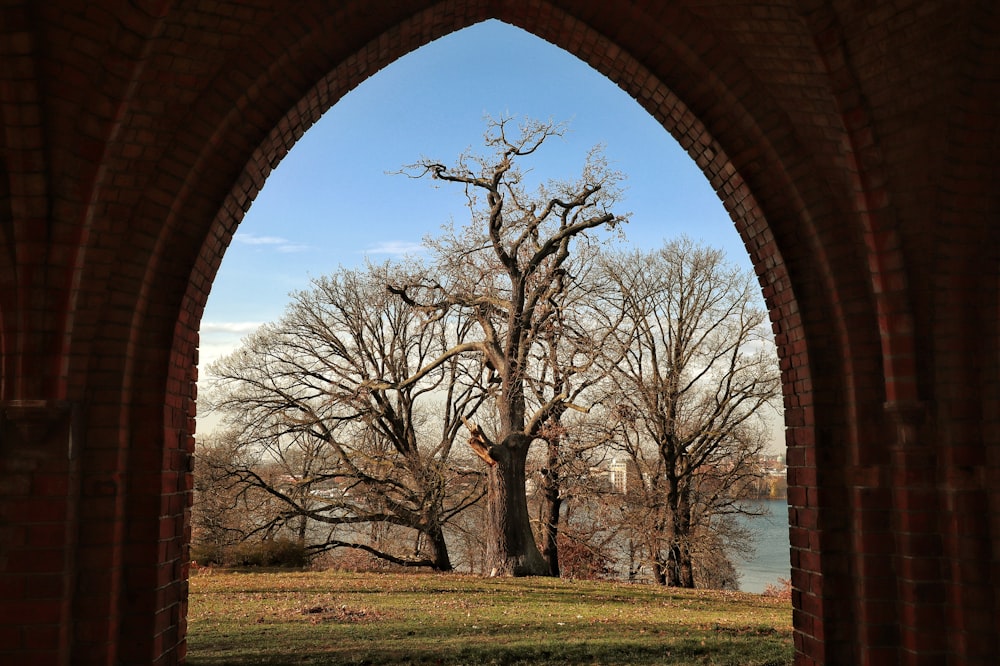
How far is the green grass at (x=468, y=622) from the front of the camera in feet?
21.3

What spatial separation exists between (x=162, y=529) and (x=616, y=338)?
520 inches

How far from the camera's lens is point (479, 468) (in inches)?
734

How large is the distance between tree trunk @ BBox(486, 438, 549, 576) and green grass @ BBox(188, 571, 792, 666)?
116 centimetres

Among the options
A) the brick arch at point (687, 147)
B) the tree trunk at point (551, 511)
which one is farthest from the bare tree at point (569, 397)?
the brick arch at point (687, 147)

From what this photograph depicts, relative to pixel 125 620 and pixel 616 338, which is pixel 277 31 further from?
pixel 616 338

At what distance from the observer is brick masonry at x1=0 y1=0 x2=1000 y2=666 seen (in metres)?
3.61

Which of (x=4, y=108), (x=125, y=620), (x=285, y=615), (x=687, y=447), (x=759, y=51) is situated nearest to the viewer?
(x=4, y=108)

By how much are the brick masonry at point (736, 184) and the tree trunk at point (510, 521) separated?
9.57 metres

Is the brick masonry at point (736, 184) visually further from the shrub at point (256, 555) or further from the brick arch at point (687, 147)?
the shrub at point (256, 555)

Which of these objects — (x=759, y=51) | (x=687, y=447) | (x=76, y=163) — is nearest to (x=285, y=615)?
(x=76, y=163)

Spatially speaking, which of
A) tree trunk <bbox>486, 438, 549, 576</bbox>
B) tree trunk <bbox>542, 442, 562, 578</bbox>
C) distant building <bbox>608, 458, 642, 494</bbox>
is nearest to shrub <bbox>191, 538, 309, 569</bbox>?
tree trunk <bbox>486, 438, 549, 576</bbox>

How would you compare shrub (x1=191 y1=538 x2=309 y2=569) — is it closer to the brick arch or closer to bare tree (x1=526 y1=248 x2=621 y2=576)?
bare tree (x1=526 y1=248 x2=621 y2=576)

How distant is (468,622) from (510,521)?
5.48m

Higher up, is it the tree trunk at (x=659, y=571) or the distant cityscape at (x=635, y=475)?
the distant cityscape at (x=635, y=475)
